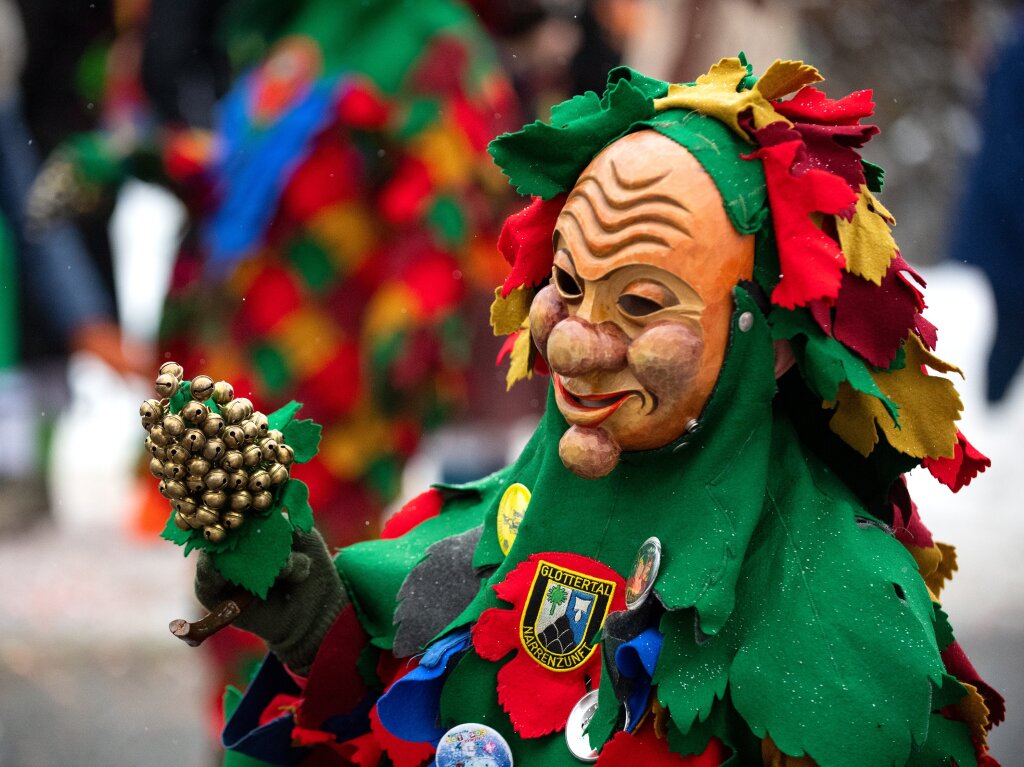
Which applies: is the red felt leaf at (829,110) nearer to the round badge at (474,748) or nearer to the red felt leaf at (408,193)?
the round badge at (474,748)

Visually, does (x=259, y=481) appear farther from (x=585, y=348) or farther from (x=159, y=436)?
(x=585, y=348)

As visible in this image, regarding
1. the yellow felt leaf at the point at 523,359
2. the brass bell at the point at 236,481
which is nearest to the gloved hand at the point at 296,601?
the brass bell at the point at 236,481

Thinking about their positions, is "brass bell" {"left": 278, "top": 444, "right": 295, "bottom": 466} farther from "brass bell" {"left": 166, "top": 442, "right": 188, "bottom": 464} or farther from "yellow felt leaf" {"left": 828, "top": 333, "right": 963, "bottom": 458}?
"yellow felt leaf" {"left": 828, "top": 333, "right": 963, "bottom": 458}

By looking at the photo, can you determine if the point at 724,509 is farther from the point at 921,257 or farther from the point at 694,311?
the point at 921,257

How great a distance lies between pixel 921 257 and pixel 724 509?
648cm

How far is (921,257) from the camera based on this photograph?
7965mm

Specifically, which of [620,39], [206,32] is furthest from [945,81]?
[206,32]

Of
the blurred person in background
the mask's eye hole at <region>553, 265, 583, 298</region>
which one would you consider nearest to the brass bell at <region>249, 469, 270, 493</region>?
the mask's eye hole at <region>553, 265, 583, 298</region>

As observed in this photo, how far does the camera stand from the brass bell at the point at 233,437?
5.90ft

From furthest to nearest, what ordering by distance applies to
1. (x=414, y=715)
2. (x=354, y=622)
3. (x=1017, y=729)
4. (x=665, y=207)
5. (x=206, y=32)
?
(x=206, y=32)
(x=1017, y=729)
(x=354, y=622)
(x=414, y=715)
(x=665, y=207)

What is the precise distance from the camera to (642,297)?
177 centimetres

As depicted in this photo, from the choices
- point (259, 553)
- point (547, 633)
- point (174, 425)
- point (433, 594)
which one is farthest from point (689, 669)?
point (174, 425)

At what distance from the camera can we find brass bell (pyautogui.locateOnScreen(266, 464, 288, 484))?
184 centimetres

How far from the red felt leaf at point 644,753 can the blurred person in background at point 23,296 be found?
13.9 ft
